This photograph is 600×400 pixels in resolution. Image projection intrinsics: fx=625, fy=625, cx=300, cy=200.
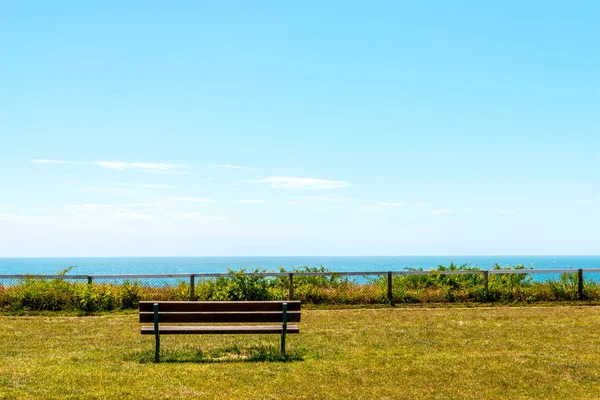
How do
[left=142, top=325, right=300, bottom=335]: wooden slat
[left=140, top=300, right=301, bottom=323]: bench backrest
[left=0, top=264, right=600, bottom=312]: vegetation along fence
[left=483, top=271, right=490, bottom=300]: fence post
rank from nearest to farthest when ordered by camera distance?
[left=140, top=300, right=301, bottom=323]: bench backrest, [left=142, top=325, right=300, bottom=335]: wooden slat, [left=0, top=264, right=600, bottom=312]: vegetation along fence, [left=483, top=271, right=490, bottom=300]: fence post

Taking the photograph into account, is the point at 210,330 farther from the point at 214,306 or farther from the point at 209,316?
the point at 214,306

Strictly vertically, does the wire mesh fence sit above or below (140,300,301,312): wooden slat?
below

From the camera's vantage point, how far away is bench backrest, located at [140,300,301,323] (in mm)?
9617

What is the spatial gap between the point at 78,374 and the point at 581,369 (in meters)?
6.95

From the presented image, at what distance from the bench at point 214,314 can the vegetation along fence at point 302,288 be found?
8988 mm

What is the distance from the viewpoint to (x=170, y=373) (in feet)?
28.2

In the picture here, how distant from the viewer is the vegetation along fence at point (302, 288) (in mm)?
18344

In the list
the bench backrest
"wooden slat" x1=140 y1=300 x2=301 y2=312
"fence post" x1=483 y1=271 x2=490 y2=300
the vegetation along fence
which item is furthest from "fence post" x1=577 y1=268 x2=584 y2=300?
"wooden slat" x1=140 y1=300 x2=301 y2=312

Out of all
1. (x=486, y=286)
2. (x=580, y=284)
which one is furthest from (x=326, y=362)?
(x=580, y=284)

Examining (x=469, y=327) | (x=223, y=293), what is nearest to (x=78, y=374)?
(x=469, y=327)

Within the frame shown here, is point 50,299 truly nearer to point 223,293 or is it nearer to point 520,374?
point 223,293

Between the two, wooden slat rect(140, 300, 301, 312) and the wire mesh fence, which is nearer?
wooden slat rect(140, 300, 301, 312)

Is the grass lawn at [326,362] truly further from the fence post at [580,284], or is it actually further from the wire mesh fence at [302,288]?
the fence post at [580,284]

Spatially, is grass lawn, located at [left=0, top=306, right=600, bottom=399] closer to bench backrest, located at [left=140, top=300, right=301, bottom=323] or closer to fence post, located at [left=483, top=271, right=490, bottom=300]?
bench backrest, located at [left=140, top=300, right=301, bottom=323]
